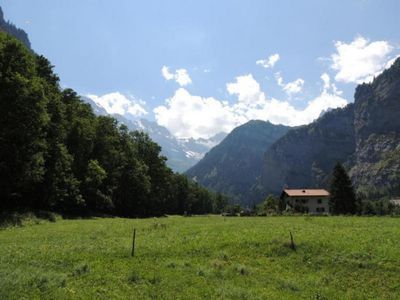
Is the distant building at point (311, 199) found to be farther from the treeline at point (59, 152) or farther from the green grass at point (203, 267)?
the green grass at point (203, 267)

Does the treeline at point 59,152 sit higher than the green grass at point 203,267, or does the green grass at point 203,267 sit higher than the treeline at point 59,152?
the treeline at point 59,152

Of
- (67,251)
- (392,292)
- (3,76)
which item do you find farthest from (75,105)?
(392,292)

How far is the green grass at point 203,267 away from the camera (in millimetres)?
16609

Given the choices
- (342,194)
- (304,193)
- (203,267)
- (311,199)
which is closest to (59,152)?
(203,267)

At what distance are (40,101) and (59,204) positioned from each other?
80.9ft

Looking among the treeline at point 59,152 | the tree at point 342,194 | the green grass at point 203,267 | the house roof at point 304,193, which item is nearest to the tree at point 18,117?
the treeline at point 59,152

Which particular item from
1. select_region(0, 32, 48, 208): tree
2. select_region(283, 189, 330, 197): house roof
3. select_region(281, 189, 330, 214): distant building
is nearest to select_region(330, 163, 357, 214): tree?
select_region(281, 189, 330, 214): distant building

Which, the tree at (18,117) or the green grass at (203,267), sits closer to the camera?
the green grass at (203,267)

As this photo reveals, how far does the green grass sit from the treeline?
16.7 m

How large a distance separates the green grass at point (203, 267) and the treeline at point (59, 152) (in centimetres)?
1667

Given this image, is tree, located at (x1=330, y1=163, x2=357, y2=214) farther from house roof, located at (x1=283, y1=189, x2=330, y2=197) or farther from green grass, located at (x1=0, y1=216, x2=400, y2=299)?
green grass, located at (x1=0, y1=216, x2=400, y2=299)

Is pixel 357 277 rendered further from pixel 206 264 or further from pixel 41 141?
pixel 41 141

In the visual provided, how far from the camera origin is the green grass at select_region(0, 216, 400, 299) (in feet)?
54.5

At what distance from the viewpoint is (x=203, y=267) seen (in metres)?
20.0
